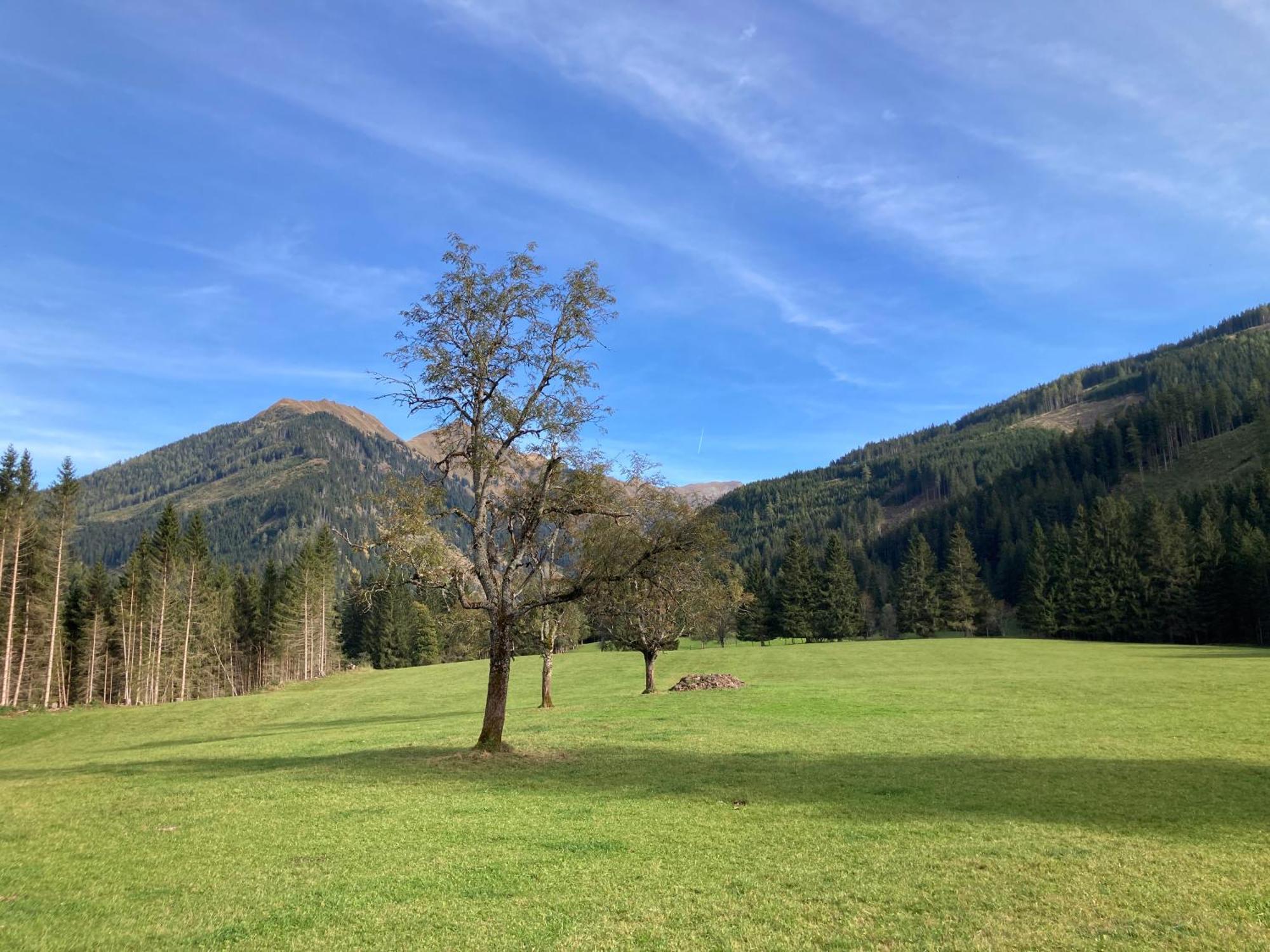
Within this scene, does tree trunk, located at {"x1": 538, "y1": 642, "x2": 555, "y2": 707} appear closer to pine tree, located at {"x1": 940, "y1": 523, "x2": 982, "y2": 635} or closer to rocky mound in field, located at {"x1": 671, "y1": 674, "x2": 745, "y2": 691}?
rocky mound in field, located at {"x1": 671, "y1": 674, "x2": 745, "y2": 691}

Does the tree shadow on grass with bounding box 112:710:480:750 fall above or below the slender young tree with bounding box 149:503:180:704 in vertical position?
below

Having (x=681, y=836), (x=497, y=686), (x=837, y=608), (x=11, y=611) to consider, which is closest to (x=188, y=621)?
(x=11, y=611)

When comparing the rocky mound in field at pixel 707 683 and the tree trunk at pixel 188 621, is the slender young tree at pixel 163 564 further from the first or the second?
the rocky mound in field at pixel 707 683

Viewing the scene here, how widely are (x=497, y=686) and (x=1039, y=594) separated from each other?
3781 inches

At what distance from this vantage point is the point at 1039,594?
95938mm

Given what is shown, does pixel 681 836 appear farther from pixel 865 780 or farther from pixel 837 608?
pixel 837 608

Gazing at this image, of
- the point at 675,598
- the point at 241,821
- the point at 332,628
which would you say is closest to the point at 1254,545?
the point at 675,598

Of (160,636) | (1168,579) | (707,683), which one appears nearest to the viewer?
(707,683)

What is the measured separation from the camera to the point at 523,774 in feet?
57.4

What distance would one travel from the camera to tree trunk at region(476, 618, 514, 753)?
2002 centimetres

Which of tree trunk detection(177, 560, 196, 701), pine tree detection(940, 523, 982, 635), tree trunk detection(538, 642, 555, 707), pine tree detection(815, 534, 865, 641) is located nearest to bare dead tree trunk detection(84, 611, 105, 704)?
tree trunk detection(177, 560, 196, 701)

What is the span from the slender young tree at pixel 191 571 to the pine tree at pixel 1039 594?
330 feet

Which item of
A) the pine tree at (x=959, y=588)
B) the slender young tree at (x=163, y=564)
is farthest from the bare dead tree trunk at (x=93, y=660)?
the pine tree at (x=959, y=588)

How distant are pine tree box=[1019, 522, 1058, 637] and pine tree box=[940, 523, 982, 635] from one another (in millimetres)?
6951
